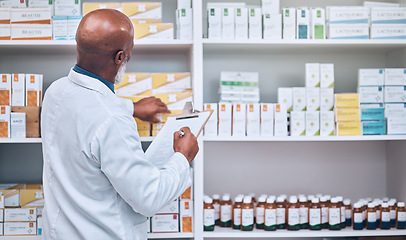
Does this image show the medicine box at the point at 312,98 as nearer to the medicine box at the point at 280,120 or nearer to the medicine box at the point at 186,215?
the medicine box at the point at 280,120

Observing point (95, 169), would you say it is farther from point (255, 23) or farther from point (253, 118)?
point (255, 23)

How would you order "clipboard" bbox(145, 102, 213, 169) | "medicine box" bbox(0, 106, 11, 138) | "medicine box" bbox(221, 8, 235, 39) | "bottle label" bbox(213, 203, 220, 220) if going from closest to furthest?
1. "clipboard" bbox(145, 102, 213, 169)
2. "medicine box" bbox(0, 106, 11, 138)
3. "medicine box" bbox(221, 8, 235, 39)
4. "bottle label" bbox(213, 203, 220, 220)

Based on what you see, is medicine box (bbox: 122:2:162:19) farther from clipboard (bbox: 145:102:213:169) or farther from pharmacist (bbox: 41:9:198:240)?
pharmacist (bbox: 41:9:198:240)

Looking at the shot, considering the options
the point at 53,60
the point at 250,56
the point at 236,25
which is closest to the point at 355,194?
the point at 250,56

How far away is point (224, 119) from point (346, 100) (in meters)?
0.73

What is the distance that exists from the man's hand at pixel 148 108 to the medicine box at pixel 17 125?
629 millimetres

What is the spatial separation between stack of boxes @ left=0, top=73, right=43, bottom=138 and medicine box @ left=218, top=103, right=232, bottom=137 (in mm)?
1034

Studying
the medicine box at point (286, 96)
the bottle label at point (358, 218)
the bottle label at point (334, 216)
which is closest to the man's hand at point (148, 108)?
the medicine box at point (286, 96)

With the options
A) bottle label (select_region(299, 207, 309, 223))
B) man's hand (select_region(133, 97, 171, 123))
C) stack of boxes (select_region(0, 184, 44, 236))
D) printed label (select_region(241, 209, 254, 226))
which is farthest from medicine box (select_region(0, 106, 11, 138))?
bottle label (select_region(299, 207, 309, 223))

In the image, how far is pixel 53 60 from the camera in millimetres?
2928

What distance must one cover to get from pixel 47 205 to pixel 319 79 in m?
1.68

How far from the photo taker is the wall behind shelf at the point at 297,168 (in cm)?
300

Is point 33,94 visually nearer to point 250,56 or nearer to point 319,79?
point 250,56

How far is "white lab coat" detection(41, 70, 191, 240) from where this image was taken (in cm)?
137
